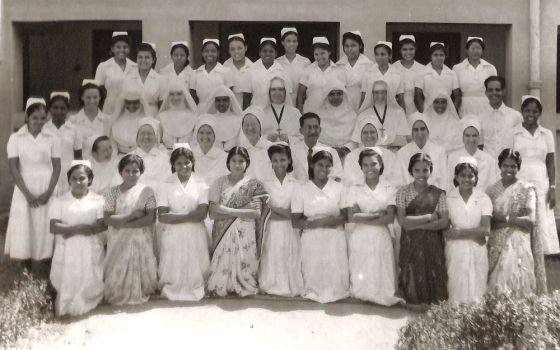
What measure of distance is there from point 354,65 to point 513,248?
2.84 metres

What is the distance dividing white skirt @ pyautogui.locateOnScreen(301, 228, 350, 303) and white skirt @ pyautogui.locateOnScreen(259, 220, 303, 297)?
0.10 metres

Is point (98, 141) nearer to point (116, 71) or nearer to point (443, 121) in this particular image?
point (116, 71)

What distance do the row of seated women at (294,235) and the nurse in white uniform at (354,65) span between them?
1.85m

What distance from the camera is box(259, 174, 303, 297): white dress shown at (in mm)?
6266

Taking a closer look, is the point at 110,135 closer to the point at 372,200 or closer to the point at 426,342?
the point at 372,200

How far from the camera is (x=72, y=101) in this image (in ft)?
41.4

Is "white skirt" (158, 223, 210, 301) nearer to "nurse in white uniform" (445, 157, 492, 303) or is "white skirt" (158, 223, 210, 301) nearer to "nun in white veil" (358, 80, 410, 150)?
"nurse in white uniform" (445, 157, 492, 303)

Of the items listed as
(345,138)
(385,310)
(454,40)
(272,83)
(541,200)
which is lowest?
(385,310)

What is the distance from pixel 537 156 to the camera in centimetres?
701

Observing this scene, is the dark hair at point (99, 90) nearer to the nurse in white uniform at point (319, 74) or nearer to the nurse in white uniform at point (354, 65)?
the nurse in white uniform at point (319, 74)

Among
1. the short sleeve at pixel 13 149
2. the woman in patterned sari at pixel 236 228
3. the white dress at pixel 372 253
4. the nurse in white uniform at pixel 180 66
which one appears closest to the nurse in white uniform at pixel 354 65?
the nurse in white uniform at pixel 180 66

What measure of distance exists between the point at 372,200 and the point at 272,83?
1853mm

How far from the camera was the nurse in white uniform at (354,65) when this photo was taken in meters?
8.02

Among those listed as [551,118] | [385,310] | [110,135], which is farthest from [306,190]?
[551,118]
